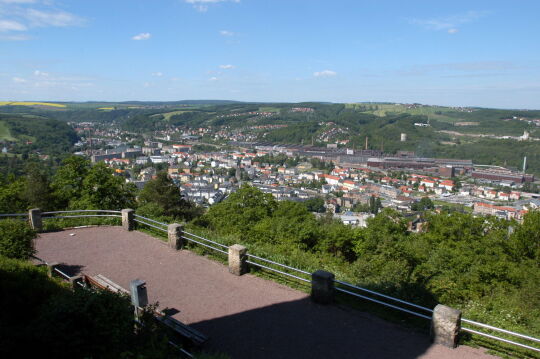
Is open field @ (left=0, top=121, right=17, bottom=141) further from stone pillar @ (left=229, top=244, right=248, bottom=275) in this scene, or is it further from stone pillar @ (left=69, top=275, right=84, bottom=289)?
stone pillar @ (left=229, top=244, right=248, bottom=275)

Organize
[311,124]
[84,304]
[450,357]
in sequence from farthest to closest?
[311,124], [450,357], [84,304]

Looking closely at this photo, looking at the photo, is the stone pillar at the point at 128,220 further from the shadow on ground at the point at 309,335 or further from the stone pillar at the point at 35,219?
the shadow on ground at the point at 309,335

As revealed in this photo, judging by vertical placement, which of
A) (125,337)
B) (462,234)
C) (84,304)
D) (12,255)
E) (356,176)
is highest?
(84,304)

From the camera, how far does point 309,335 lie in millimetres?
5969

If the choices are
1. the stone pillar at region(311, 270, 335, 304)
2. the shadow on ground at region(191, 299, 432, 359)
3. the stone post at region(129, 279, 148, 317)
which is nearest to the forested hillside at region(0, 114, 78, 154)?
the stone post at region(129, 279, 148, 317)

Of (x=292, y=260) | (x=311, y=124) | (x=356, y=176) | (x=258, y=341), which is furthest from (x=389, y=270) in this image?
(x=311, y=124)

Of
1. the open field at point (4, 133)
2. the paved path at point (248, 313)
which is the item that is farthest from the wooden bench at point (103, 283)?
the open field at point (4, 133)

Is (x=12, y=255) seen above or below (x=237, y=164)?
above

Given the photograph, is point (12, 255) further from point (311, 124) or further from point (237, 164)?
point (311, 124)

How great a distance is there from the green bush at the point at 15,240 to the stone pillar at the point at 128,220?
3049mm

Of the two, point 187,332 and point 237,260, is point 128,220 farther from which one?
point 187,332

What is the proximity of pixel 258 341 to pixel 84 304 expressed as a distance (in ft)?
9.14

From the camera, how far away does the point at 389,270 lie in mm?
9156

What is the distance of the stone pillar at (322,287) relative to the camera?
689cm
